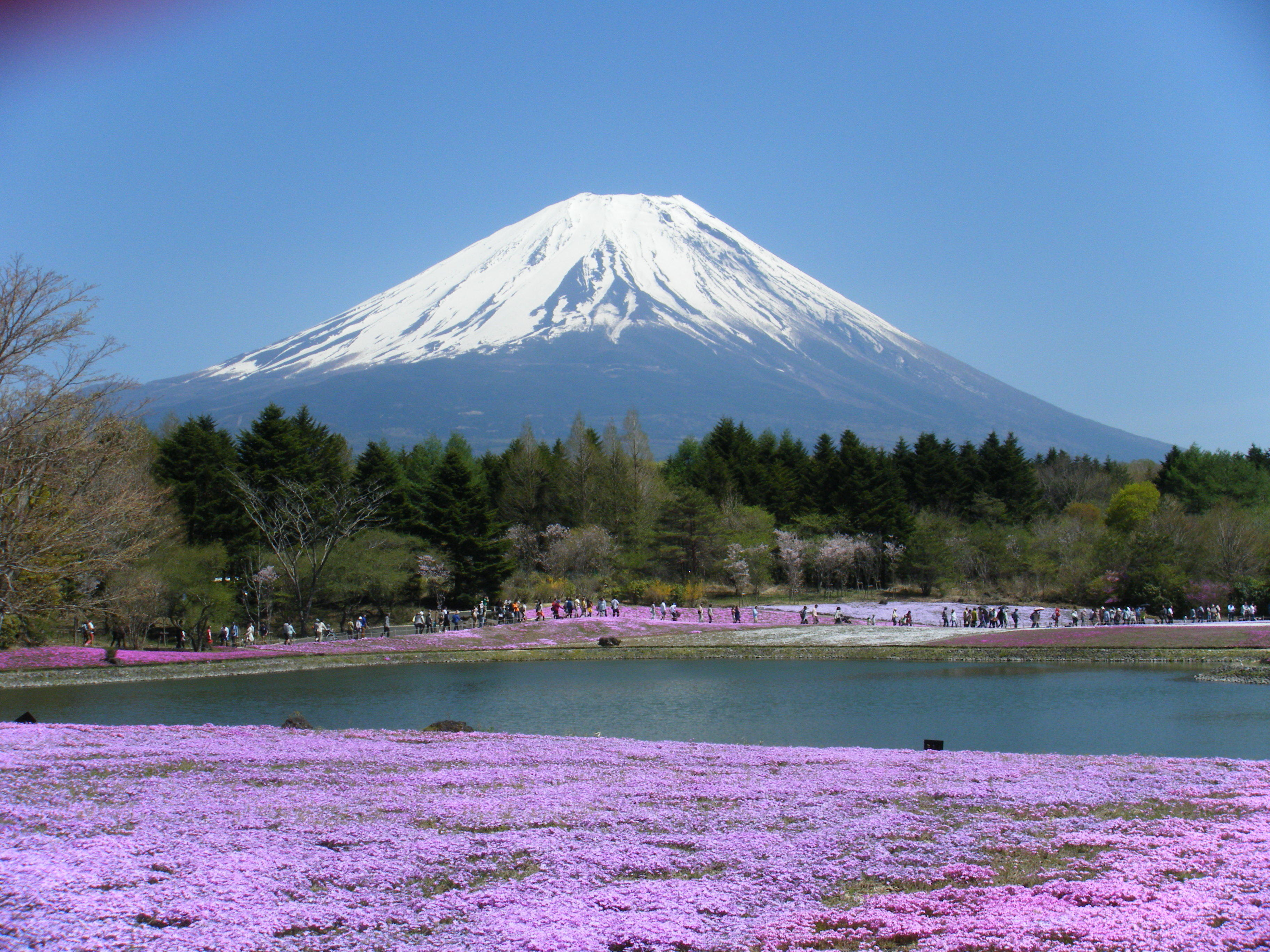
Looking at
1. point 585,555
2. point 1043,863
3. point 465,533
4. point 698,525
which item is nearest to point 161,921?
point 1043,863

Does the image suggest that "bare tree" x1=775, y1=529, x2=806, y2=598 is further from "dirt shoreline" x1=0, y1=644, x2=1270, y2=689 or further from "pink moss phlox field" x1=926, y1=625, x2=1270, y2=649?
"dirt shoreline" x1=0, y1=644, x2=1270, y2=689

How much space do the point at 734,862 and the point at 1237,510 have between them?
212 feet

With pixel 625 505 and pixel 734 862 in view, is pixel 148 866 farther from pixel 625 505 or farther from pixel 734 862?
pixel 625 505

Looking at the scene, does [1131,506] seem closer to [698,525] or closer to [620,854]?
[698,525]

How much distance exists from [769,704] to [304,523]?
121 feet

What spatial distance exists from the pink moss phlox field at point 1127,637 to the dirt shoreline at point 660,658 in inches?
29.0

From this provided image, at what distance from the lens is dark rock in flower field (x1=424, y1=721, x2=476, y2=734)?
59.3 ft

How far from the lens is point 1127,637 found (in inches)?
1494

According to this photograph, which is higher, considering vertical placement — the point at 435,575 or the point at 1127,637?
the point at 435,575

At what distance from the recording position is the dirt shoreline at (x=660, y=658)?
104ft

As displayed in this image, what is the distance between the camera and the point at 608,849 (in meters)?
8.81

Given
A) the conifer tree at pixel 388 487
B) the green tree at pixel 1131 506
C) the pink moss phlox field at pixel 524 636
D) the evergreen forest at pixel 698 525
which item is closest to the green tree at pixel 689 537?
the evergreen forest at pixel 698 525

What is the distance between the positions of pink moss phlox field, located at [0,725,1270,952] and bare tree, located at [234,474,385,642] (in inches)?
1371

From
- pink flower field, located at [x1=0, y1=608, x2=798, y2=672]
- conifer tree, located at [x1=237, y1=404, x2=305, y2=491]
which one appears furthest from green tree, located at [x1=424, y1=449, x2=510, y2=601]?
conifer tree, located at [x1=237, y1=404, x2=305, y2=491]
